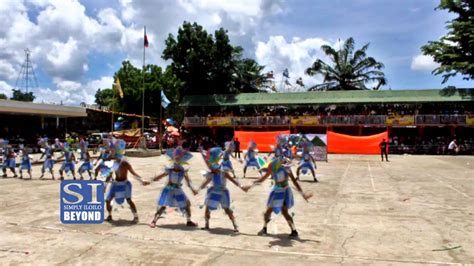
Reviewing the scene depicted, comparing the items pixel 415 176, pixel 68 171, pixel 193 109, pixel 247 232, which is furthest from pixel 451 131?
pixel 247 232

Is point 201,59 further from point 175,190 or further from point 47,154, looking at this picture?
point 175,190

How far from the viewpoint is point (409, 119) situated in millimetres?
40000

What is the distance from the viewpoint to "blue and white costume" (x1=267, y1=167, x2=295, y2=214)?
27.5 feet

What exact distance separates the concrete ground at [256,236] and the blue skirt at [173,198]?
0.48 meters

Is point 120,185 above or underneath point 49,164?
above

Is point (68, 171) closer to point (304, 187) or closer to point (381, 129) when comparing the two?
point (304, 187)

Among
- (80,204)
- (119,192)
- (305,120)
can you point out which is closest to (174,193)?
(119,192)

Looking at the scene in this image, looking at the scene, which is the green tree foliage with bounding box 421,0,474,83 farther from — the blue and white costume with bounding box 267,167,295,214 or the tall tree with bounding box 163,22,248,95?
the blue and white costume with bounding box 267,167,295,214

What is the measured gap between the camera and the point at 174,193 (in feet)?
29.4

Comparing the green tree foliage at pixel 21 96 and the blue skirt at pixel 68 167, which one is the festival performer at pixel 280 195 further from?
the green tree foliage at pixel 21 96

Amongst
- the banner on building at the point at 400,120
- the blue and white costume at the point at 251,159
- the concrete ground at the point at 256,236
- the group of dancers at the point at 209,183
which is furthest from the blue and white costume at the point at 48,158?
the banner on building at the point at 400,120

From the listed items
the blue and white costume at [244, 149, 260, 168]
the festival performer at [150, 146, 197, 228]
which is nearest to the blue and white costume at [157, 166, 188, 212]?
the festival performer at [150, 146, 197, 228]

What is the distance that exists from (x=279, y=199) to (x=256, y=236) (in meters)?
0.81

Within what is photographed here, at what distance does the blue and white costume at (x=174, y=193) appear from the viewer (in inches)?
350
